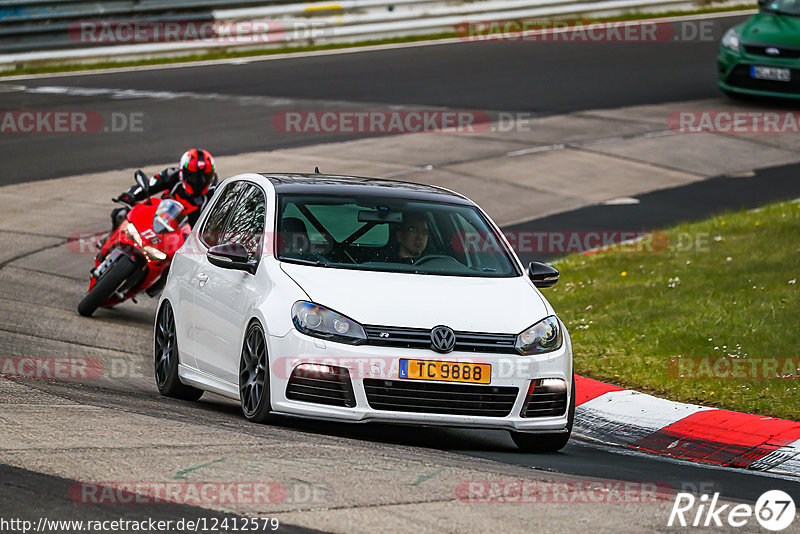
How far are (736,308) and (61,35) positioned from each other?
1759cm

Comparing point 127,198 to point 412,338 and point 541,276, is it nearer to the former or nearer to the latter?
point 541,276

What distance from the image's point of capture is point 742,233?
14625 mm

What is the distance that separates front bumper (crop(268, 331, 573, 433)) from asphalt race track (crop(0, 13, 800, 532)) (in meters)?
0.16

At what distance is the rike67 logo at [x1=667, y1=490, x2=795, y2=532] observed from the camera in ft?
19.7

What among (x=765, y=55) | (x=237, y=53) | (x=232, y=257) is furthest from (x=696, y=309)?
(x=237, y=53)

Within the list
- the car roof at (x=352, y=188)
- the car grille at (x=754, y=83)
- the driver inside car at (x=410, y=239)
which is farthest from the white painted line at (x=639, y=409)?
the car grille at (x=754, y=83)

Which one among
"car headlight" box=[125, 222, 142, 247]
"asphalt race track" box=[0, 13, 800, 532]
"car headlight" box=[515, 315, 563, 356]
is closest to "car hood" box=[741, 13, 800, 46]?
"asphalt race track" box=[0, 13, 800, 532]

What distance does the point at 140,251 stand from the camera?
12.4m

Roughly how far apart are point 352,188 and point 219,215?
103cm
